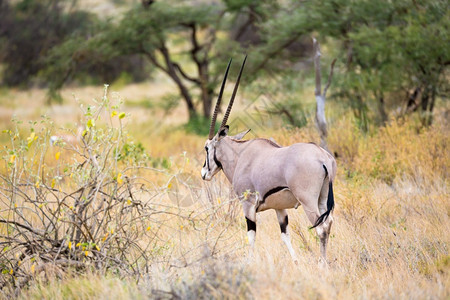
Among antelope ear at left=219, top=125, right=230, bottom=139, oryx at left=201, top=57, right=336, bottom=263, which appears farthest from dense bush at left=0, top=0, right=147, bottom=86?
oryx at left=201, top=57, right=336, bottom=263

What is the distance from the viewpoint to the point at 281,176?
185 inches

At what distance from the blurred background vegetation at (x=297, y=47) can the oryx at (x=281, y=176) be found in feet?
16.4

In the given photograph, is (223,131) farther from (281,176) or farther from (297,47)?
(297,47)

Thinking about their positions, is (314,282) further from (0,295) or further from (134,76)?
(134,76)

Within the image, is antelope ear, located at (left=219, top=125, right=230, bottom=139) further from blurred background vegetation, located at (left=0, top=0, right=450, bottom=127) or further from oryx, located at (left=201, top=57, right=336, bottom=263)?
blurred background vegetation, located at (left=0, top=0, right=450, bottom=127)

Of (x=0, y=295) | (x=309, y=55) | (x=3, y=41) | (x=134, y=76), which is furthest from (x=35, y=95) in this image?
(x=0, y=295)

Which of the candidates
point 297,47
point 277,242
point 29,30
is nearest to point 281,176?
point 277,242

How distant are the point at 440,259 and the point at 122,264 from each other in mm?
2629

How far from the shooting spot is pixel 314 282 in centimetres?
387

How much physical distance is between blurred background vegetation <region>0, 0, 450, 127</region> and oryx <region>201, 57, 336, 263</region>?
16.4 ft

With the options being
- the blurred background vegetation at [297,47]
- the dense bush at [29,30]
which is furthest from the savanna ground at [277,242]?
the dense bush at [29,30]

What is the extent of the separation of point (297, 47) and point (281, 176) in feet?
38.0

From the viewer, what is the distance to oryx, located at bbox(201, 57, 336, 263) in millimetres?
4547

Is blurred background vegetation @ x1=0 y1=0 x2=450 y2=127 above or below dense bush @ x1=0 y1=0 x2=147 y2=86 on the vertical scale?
above
